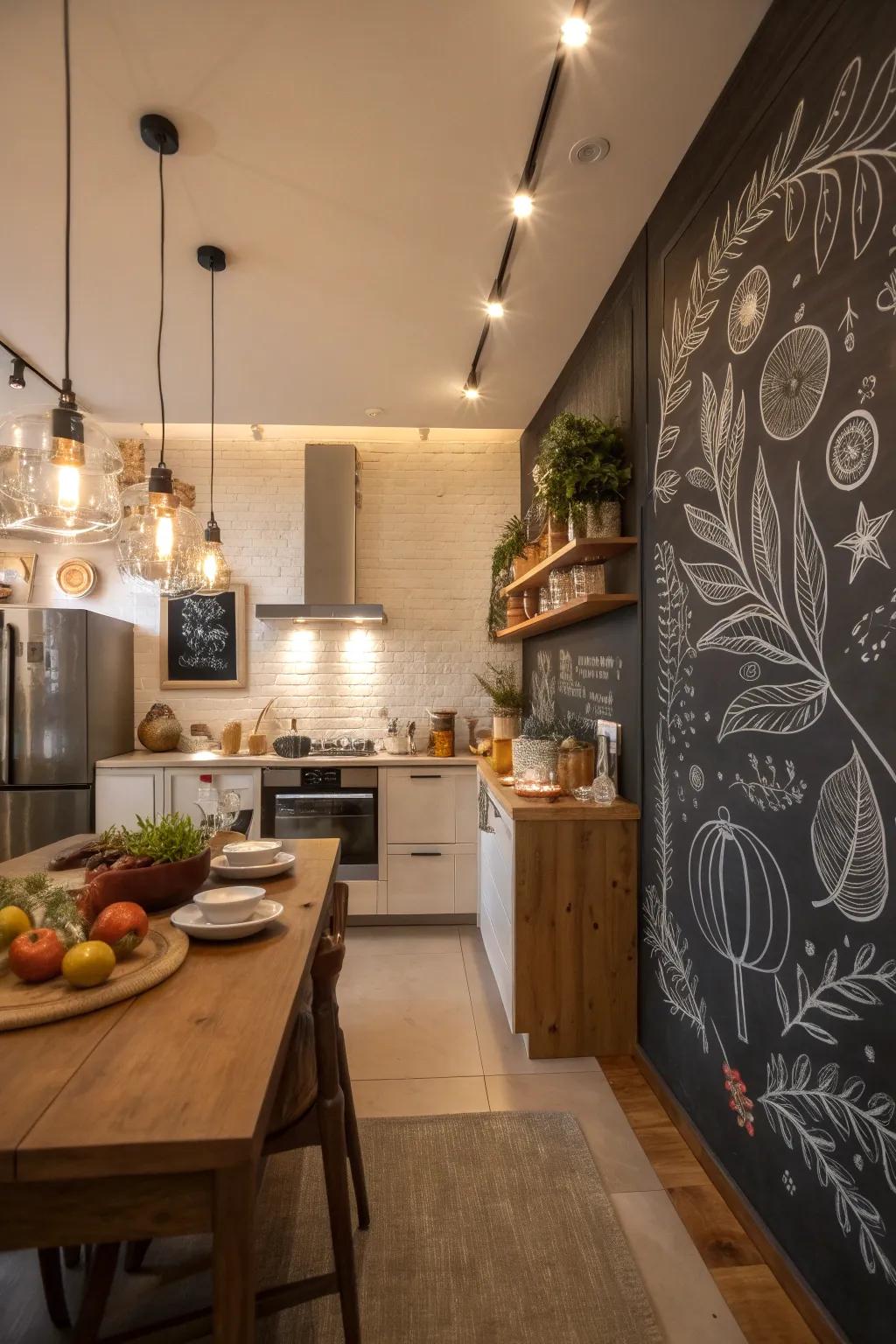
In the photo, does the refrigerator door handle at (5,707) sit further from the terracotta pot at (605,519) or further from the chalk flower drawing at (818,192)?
the chalk flower drawing at (818,192)

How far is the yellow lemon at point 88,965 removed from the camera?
121 centimetres

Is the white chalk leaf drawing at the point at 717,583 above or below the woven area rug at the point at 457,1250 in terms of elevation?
above

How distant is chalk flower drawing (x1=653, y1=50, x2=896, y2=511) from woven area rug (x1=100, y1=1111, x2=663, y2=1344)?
2158 millimetres

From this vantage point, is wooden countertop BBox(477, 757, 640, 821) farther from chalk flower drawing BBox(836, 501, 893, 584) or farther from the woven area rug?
chalk flower drawing BBox(836, 501, 893, 584)

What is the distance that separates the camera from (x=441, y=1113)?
2.26 m

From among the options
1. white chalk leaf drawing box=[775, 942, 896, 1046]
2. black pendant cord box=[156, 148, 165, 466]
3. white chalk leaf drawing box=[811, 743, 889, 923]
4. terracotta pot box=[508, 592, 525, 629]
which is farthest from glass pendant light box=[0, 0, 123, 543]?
terracotta pot box=[508, 592, 525, 629]

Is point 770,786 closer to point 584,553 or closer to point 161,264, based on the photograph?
point 584,553

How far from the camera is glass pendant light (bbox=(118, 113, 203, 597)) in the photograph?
213 centimetres

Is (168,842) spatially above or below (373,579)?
below

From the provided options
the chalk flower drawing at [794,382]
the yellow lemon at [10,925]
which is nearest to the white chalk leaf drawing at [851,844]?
the chalk flower drawing at [794,382]

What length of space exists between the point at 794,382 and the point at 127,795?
12.6ft

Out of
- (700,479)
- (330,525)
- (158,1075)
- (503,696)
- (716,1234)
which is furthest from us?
(330,525)

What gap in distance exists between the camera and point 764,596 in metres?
1.67


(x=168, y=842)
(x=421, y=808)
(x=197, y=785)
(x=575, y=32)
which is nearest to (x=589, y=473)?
(x=575, y=32)
